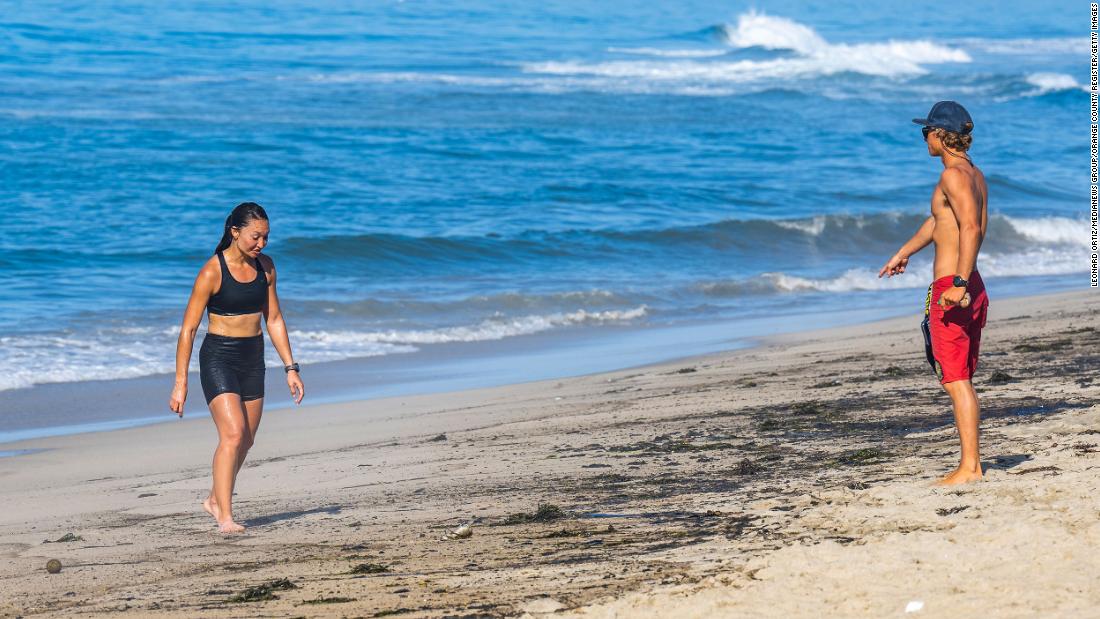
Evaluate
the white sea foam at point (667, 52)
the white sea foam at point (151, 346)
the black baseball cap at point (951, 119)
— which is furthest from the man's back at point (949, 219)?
the white sea foam at point (667, 52)

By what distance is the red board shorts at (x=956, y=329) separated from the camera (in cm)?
504

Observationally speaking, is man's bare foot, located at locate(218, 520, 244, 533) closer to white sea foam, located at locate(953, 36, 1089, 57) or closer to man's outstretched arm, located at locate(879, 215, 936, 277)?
man's outstretched arm, located at locate(879, 215, 936, 277)

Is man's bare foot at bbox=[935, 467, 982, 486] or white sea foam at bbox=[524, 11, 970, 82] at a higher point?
white sea foam at bbox=[524, 11, 970, 82]

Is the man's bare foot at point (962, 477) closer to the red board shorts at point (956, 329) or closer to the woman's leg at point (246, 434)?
the red board shorts at point (956, 329)

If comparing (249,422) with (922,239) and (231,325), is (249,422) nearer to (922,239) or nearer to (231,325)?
(231,325)

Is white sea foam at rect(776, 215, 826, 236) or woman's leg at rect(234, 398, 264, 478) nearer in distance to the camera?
woman's leg at rect(234, 398, 264, 478)

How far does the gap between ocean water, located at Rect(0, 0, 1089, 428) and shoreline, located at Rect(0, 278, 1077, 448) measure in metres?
0.33

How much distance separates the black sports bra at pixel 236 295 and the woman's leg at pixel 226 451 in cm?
38

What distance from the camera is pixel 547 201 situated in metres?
22.8

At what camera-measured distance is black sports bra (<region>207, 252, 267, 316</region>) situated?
18.8 ft

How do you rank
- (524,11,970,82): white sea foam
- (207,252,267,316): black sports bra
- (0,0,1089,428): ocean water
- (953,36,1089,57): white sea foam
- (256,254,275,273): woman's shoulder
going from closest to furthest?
1. (207,252,267,316): black sports bra
2. (256,254,275,273): woman's shoulder
3. (0,0,1089,428): ocean water
4. (524,11,970,82): white sea foam
5. (953,36,1089,57): white sea foam

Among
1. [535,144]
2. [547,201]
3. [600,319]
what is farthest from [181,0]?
[600,319]

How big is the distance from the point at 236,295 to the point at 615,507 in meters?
1.88

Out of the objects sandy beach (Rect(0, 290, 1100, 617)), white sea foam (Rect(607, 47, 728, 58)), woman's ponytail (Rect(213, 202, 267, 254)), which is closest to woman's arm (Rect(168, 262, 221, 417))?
woman's ponytail (Rect(213, 202, 267, 254))
